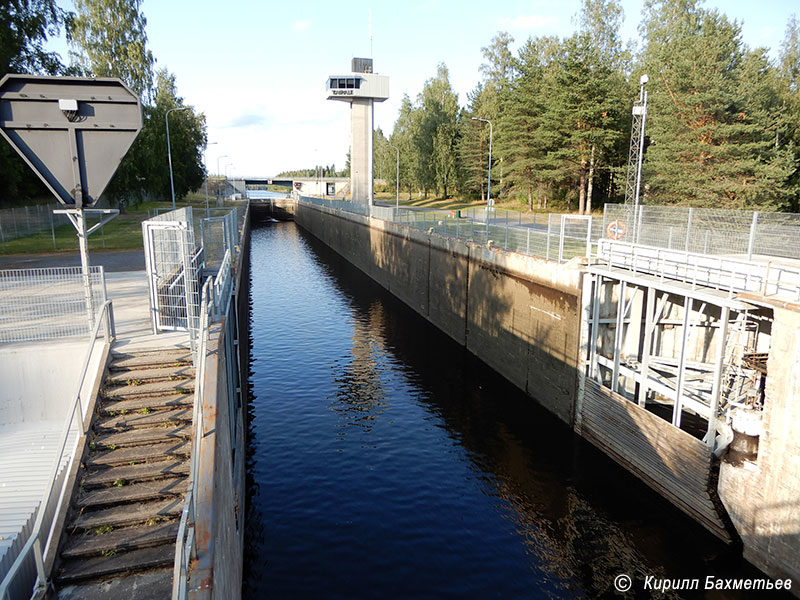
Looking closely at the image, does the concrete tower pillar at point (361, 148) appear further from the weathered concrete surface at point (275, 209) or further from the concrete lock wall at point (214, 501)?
the concrete lock wall at point (214, 501)

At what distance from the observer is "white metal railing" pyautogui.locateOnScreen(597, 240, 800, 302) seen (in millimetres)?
12014

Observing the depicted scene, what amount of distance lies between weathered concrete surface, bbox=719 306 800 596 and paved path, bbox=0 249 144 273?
23193mm

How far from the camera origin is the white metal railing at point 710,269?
39.4 feet

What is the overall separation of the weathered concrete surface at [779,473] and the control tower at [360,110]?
53.4m

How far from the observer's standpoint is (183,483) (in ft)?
26.3

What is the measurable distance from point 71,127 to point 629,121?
5138 centimetres

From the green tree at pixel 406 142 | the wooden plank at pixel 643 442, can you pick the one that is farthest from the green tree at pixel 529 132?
the wooden plank at pixel 643 442

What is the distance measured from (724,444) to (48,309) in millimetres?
16008

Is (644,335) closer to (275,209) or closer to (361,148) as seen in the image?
(361,148)

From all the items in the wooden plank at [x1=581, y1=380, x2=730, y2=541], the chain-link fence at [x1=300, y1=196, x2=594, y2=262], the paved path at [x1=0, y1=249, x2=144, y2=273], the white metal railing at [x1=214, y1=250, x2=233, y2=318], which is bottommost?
the wooden plank at [x1=581, y1=380, x2=730, y2=541]

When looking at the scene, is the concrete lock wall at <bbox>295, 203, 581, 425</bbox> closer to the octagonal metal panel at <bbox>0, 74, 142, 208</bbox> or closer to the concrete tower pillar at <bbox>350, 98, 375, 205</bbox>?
the octagonal metal panel at <bbox>0, 74, 142, 208</bbox>

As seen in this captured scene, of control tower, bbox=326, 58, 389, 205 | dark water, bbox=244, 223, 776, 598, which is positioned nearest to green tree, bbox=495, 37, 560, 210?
control tower, bbox=326, 58, 389, 205

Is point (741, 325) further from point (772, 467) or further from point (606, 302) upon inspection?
point (606, 302)

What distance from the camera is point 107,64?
52.8m
